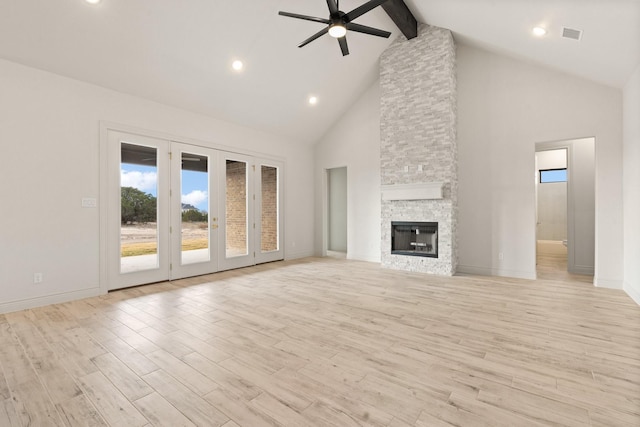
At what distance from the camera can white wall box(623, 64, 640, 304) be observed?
394cm

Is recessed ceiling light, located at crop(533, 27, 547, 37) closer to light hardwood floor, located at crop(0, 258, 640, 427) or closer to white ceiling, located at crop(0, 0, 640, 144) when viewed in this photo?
white ceiling, located at crop(0, 0, 640, 144)

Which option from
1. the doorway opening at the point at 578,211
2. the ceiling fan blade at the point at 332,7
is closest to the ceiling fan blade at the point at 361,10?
the ceiling fan blade at the point at 332,7

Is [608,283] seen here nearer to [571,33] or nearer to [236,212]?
[571,33]

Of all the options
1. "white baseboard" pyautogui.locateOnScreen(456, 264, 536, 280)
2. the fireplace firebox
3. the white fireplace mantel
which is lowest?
"white baseboard" pyautogui.locateOnScreen(456, 264, 536, 280)

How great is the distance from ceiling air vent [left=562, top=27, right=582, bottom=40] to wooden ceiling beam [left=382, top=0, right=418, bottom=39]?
245cm

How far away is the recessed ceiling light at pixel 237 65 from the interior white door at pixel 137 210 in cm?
178

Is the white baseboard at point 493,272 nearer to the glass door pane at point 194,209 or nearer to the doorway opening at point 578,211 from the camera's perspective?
the doorway opening at point 578,211

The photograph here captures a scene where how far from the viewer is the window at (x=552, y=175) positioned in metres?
10.4

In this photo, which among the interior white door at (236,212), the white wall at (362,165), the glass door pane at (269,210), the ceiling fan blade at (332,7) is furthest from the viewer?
the white wall at (362,165)

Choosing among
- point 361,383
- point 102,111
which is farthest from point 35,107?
point 361,383

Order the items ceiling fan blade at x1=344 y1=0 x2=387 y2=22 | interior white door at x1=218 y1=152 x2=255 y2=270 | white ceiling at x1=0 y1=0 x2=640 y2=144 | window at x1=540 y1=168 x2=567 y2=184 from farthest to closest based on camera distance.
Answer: window at x1=540 y1=168 x2=567 y2=184 < interior white door at x1=218 y1=152 x2=255 y2=270 < white ceiling at x1=0 y1=0 x2=640 y2=144 < ceiling fan blade at x1=344 y1=0 x2=387 y2=22

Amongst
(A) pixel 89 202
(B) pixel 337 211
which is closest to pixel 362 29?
(A) pixel 89 202

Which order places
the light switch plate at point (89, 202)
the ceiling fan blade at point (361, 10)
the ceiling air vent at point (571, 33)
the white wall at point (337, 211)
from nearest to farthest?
the ceiling fan blade at point (361, 10), the ceiling air vent at point (571, 33), the light switch plate at point (89, 202), the white wall at point (337, 211)

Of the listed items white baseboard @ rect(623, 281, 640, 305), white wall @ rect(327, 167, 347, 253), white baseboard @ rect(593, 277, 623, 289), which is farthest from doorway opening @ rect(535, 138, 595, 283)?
white wall @ rect(327, 167, 347, 253)
